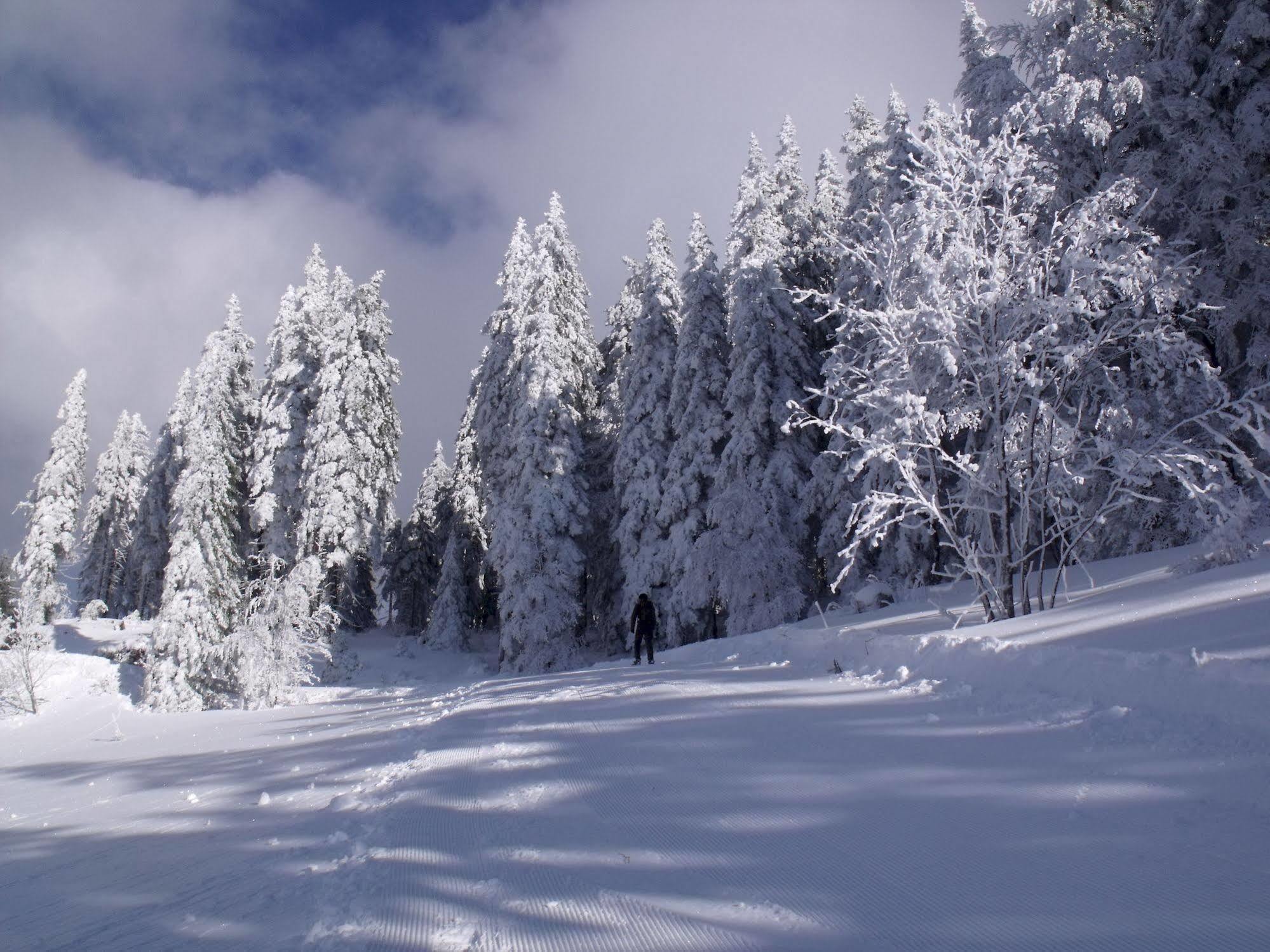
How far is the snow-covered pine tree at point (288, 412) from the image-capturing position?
28531 mm

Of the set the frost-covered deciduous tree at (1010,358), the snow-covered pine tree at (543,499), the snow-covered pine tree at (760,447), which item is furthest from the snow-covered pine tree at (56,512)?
the frost-covered deciduous tree at (1010,358)

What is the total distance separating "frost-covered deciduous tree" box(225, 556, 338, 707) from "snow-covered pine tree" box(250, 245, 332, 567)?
7714mm

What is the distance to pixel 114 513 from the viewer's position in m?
44.2

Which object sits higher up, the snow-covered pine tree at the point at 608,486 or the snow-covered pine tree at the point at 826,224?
the snow-covered pine tree at the point at 826,224

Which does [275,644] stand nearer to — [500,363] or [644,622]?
[644,622]

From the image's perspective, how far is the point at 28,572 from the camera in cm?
3609

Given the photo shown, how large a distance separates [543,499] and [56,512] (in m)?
27.8

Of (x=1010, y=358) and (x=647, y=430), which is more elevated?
(x=647, y=430)

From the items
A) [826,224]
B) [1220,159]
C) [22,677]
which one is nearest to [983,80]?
[1220,159]

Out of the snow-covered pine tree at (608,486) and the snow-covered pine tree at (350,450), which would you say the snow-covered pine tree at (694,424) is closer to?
the snow-covered pine tree at (608,486)

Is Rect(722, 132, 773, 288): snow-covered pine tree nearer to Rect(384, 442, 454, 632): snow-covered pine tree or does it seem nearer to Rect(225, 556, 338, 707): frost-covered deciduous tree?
Rect(225, 556, 338, 707): frost-covered deciduous tree

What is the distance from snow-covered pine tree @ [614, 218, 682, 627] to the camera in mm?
24922

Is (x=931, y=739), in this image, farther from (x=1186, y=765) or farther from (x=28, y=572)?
(x=28, y=572)

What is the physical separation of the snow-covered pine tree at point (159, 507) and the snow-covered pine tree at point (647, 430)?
20514 mm
